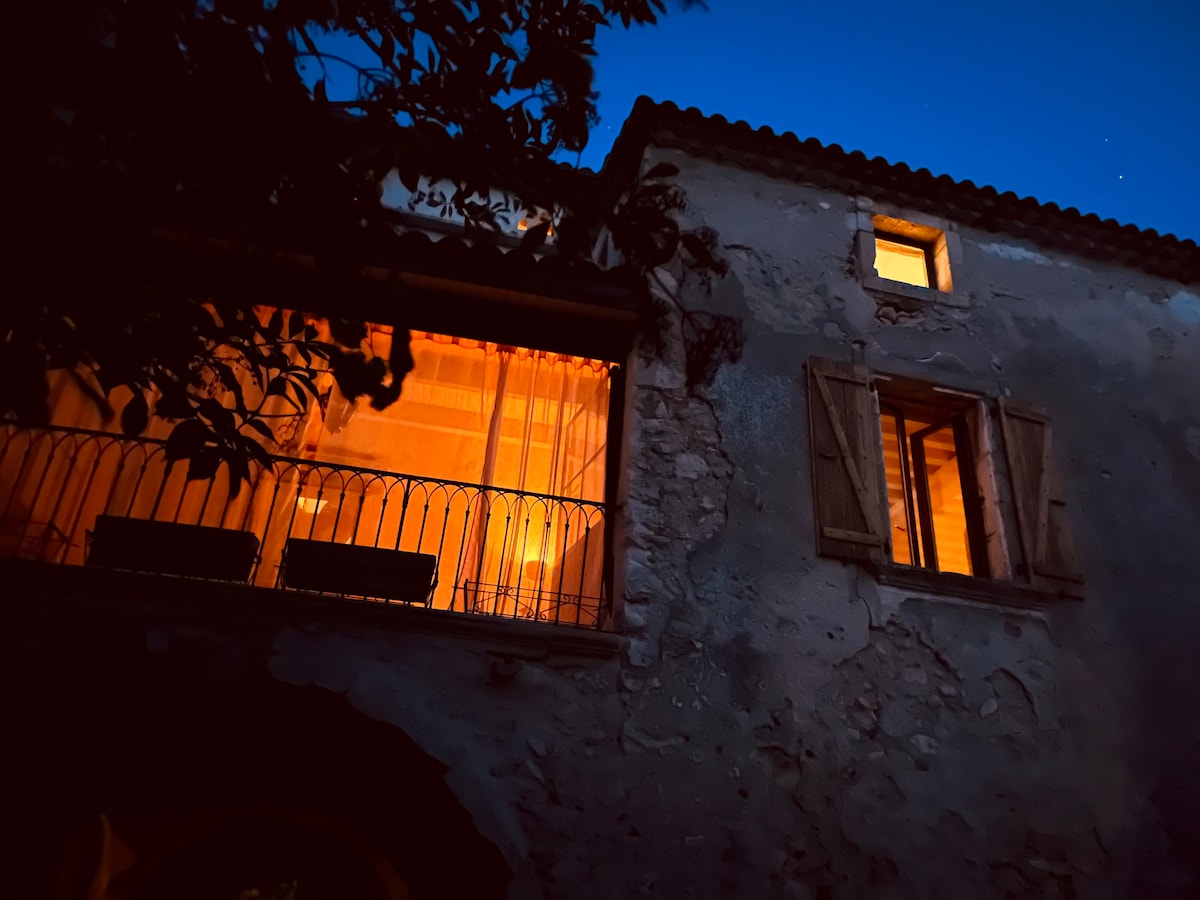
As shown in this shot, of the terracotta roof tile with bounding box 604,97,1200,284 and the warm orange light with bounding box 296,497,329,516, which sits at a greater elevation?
the terracotta roof tile with bounding box 604,97,1200,284

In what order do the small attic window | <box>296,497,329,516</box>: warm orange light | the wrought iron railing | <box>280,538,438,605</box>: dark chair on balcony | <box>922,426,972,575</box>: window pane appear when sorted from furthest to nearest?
1. <box>296,497,329,516</box>: warm orange light
2. the small attic window
3. <box>922,426,972,575</box>: window pane
4. the wrought iron railing
5. <box>280,538,438,605</box>: dark chair on balcony

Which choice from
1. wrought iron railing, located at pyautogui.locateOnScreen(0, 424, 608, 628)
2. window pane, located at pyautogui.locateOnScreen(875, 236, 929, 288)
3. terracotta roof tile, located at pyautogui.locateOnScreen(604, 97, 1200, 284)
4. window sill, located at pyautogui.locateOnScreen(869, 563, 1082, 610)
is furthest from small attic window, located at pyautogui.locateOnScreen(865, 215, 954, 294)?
wrought iron railing, located at pyautogui.locateOnScreen(0, 424, 608, 628)

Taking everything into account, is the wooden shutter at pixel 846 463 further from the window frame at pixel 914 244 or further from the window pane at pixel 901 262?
the window pane at pixel 901 262

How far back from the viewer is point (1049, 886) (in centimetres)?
466

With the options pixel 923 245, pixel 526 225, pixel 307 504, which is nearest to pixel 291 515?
pixel 307 504

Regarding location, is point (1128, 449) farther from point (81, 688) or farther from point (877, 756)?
point (81, 688)

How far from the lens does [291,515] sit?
5.70 metres

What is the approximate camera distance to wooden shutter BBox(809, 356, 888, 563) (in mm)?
5270

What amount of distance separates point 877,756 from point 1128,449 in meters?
3.41

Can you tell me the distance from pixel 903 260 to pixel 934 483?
194cm

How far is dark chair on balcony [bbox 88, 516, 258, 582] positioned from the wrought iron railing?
140mm

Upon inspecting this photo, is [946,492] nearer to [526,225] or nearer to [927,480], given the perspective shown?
[927,480]

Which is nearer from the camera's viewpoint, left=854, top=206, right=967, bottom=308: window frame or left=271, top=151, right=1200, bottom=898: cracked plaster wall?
left=271, top=151, right=1200, bottom=898: cracked plaster wall

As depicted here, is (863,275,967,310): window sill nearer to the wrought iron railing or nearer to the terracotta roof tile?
the terracotta roof tile
